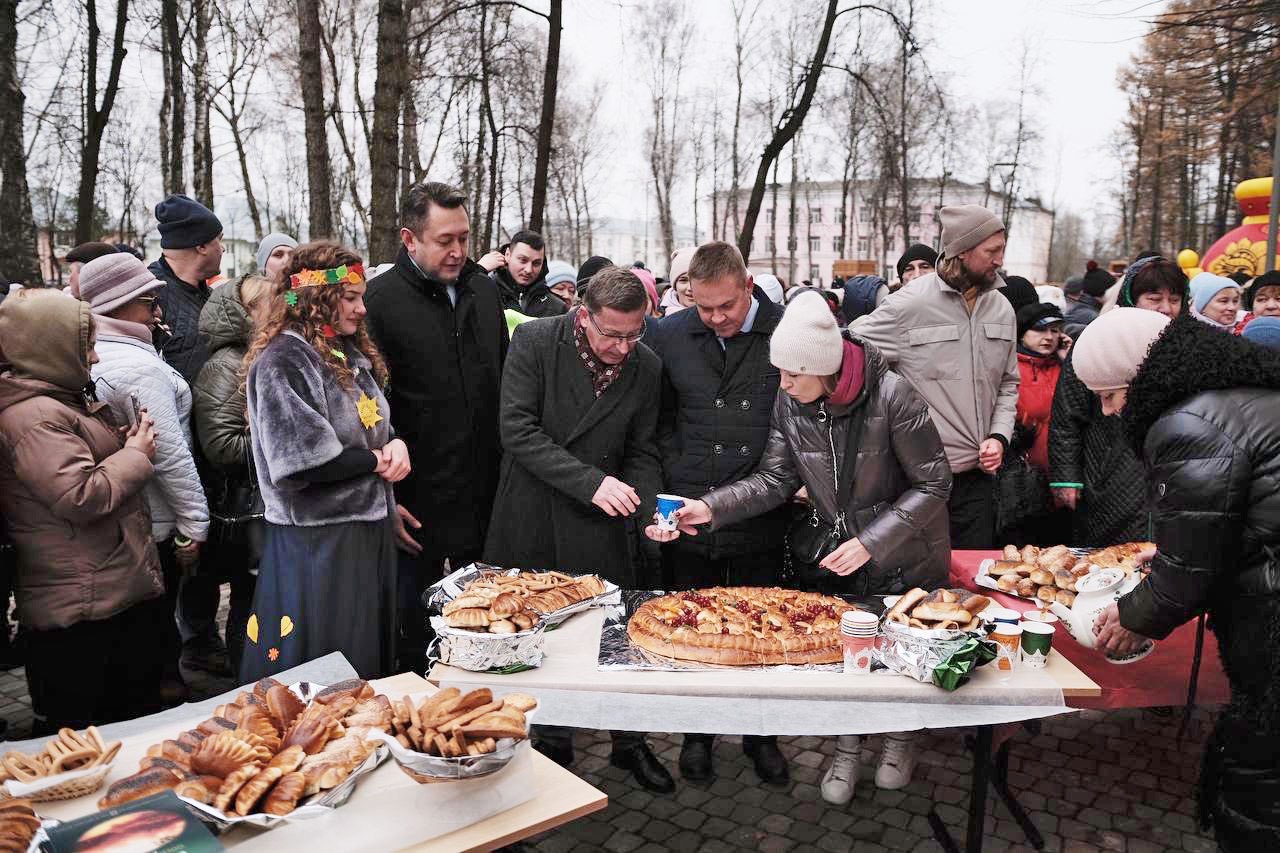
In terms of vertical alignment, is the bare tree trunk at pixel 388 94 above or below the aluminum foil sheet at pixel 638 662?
above

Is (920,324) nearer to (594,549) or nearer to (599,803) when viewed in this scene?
(594,549)

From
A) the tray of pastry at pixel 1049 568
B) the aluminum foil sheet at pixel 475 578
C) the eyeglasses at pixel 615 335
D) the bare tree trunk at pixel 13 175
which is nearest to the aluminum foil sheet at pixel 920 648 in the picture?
the tray of pastry at pixel 1049 568

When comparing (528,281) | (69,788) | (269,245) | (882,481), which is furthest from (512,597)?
(528,281)

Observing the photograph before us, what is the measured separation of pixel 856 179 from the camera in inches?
1316

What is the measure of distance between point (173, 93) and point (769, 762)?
604 inches

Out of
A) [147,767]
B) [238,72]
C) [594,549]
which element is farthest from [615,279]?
[238,72]

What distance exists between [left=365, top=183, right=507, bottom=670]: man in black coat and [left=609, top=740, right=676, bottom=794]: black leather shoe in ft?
3.36

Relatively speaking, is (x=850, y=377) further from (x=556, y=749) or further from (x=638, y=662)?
(x=556, y=749)

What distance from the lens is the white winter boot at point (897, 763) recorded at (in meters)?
3.49

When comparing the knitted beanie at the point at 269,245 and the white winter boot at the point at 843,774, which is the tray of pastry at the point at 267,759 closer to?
the white winter boot at the point at 843,774

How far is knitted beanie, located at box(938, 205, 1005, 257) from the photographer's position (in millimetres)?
4000

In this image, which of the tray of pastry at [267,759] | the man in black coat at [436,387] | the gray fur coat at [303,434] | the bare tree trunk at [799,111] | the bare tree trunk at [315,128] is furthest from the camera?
the bare tree trunk at [799,111]

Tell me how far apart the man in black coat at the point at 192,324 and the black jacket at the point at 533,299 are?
2.16m

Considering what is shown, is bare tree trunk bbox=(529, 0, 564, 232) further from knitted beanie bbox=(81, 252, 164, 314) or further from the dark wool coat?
the dark wool coat
